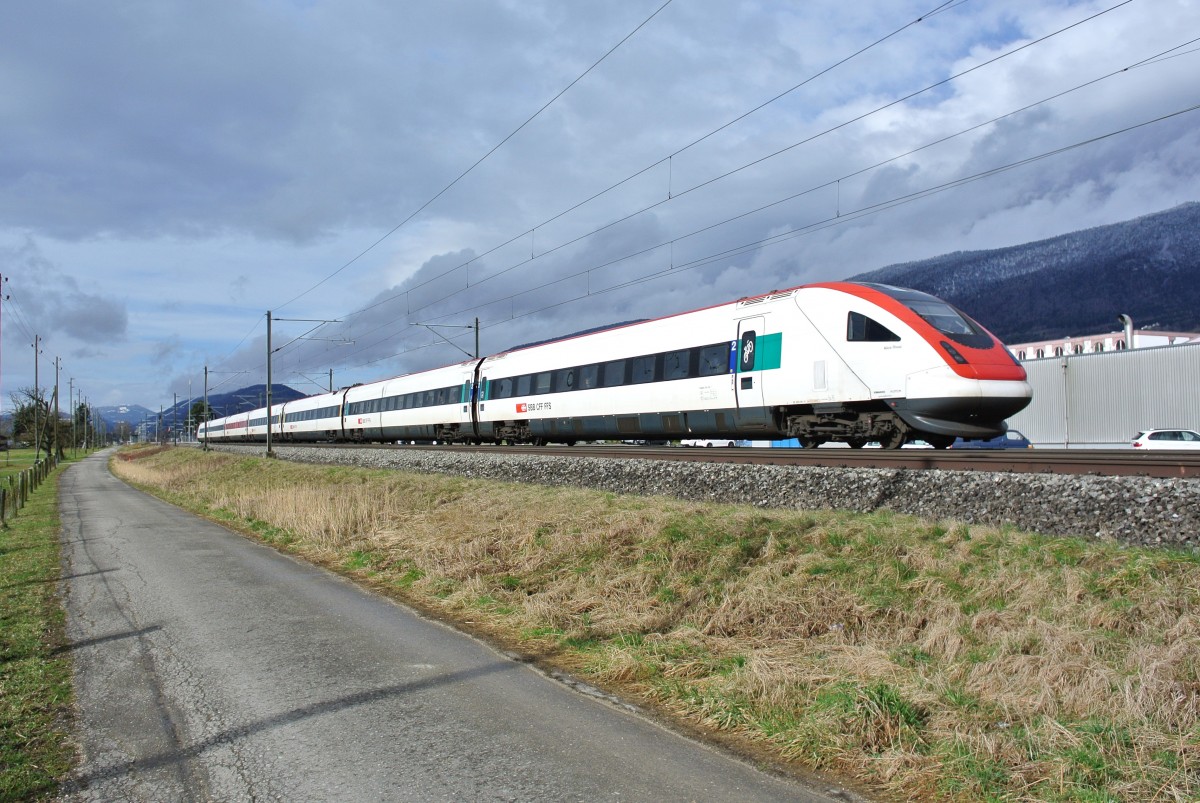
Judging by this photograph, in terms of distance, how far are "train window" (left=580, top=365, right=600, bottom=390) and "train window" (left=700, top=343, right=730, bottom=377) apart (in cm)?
451

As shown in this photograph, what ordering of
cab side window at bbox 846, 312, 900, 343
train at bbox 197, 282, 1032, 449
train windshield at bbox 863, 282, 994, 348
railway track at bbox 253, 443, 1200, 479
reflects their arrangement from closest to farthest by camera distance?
1. railway track at bbox 253, 443, 1200, 479
2. train at bbox 197, 282, 1032, 449
3. train windshield at bbox 863, 282, 994, 348
4. cab side window at bbox 846, 312, 900, 343

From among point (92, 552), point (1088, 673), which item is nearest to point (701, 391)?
point (92, 552)

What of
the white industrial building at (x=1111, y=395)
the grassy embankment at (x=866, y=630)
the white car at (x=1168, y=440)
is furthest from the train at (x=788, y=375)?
the white industrial building at (x=1111, y=395)

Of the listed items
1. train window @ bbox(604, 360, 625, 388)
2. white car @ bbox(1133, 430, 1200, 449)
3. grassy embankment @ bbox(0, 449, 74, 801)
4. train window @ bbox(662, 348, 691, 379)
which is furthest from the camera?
white car @ bbox(1133, 430, 1200, 449)

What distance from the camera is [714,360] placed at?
56.0 feet

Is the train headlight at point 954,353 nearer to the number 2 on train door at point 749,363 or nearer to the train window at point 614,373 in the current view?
the number 2 on train door at point 749,363

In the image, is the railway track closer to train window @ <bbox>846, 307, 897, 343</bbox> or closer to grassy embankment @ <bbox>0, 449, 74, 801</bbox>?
train window @ <bbox>846, 307, 897, 343</bbox>

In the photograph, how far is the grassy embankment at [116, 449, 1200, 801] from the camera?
175 inches

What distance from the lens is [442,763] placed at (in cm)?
446

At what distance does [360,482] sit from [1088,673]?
1927cm

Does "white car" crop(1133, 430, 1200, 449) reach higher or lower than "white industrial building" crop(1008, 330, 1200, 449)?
lower

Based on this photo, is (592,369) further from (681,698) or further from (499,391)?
(681,698)

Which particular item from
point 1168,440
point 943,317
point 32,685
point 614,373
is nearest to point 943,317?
point 943,317

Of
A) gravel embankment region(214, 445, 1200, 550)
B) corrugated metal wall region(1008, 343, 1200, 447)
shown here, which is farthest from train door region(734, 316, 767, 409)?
corrugated metal wall region(1008, 343, 1200, 447)
